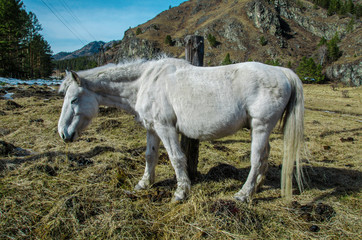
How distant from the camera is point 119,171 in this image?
3.93m

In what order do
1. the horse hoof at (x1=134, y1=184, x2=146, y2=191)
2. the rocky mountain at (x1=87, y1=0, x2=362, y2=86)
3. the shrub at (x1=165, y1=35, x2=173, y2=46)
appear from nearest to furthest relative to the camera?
the horse hoof at (x1=134, y1=184, x2=146, y2=191) < the rocky mountain at (x1=87, y1=0, x2=362, y2=86) < the shrub at (x1=165, y1=35, x2=173, y2=46)

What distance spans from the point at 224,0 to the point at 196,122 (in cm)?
14889

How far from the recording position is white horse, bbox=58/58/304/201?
2854 mm

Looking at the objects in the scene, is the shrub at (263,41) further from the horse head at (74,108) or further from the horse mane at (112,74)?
the horse head at (74,108)

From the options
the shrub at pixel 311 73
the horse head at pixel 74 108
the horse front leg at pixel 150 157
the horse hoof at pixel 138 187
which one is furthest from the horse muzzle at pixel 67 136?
the shrub at pixel 311 73

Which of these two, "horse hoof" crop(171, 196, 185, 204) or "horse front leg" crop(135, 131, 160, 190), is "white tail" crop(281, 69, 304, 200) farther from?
"horse front leg" crop(135, 131, 160, 190)

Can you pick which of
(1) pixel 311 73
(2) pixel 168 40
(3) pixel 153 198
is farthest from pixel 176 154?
(2) pixel 168 40

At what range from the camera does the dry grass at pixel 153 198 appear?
8.08 ft

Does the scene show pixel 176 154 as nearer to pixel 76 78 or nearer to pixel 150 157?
pixel 150 157

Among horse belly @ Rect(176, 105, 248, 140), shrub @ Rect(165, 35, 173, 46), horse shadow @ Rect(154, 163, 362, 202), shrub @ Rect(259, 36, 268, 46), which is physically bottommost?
horse shadow @ Rect(154, 163, 362, 202)

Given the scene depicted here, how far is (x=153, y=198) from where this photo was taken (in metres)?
3.20

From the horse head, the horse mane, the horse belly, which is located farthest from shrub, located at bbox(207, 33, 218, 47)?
the horse belly

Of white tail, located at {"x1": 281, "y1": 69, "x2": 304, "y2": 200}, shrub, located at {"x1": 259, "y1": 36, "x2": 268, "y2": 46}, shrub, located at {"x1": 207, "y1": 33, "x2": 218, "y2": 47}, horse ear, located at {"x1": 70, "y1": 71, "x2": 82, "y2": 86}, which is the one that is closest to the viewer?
white tail, located at {"x1": 281, "y1": 69, "x2": 304, "y2": 200}

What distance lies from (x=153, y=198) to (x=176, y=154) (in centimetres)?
80
